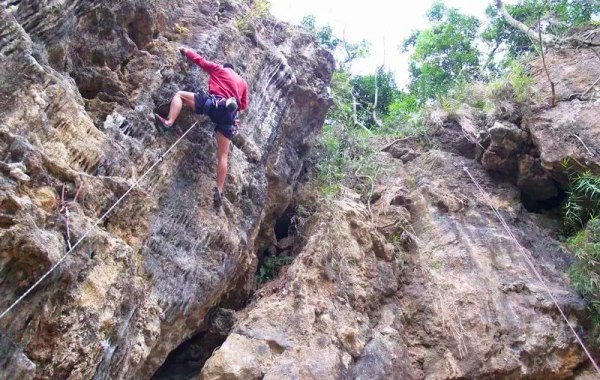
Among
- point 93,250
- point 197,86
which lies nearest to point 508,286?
point 197,86

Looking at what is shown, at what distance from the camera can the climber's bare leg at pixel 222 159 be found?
19.7ft

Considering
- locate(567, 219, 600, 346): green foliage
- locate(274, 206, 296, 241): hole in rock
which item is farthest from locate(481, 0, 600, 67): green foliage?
locate(274, 206, 296, 241): hole in rock

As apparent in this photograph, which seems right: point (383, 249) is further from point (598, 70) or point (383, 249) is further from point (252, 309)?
point (598, 70)

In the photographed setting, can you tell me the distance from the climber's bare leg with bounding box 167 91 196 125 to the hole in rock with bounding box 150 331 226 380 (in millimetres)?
2655

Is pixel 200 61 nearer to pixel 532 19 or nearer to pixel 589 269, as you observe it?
pixel 589 269

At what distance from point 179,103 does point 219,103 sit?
1.49ft

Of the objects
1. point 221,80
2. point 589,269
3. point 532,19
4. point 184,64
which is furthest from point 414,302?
point 532,19

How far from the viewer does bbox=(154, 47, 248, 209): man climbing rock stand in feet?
18.9

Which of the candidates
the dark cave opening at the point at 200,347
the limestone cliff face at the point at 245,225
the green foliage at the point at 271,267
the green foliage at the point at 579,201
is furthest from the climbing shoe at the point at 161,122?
the green foliage at the point at 579,201

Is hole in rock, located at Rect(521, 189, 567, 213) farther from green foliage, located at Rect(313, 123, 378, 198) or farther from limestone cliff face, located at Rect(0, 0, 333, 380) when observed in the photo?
limestone cliff face, located at Rect(0, 0, 333, 380)

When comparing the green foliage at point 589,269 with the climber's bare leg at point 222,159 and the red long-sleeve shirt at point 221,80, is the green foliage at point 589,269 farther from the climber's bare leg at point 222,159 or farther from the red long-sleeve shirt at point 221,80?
the red long-sleeve shirt at point 221,80

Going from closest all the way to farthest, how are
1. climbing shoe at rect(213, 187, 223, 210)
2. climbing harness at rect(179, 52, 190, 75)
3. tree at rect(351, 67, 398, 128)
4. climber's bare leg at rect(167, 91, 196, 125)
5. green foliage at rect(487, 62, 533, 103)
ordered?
climber's bare leg at rect(167, 91, 196, 125) → climbing shoe at rect(213, 187, 223, 210) → climbing harness at rect(179, 52, 190, 75) → green foliage at rect(487, 62, 533, 103) → tree at rect(351, 67, 398, 128)

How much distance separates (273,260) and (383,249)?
168cm

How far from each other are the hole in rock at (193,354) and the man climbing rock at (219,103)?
1.68 metres
